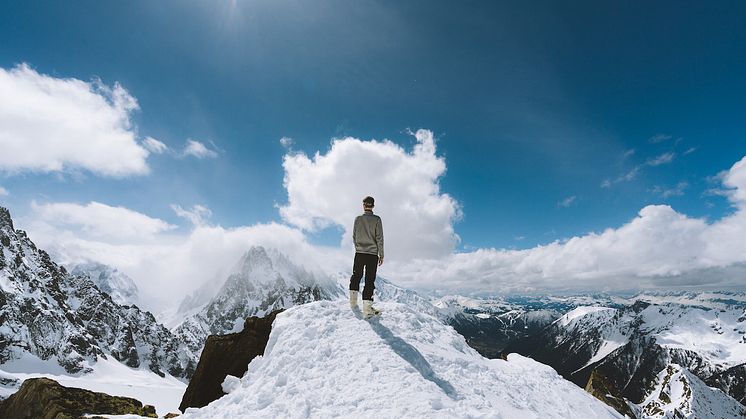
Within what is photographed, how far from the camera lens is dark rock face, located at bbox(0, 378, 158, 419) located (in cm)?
1208

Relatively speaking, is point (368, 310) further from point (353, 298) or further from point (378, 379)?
point (378, 379)

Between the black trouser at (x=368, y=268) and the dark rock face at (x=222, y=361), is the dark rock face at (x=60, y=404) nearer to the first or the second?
the dark rock face at (x=222, y=361)

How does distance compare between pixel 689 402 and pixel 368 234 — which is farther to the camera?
pixel 689 402

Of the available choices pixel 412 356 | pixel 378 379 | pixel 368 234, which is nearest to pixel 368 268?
pixel 368 234

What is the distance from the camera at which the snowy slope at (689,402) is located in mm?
157375

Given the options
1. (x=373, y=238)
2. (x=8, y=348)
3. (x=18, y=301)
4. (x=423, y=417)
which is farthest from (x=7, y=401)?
(x=18, y=301)

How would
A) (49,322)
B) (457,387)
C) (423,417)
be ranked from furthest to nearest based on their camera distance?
1. (49,322)
2. (457,387)
3. (423,417)

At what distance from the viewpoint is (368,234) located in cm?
1477

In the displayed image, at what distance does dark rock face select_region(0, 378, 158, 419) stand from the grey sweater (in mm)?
9853

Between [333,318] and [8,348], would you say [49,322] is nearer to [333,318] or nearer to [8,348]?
[8,348]

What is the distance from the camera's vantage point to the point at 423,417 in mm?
8000

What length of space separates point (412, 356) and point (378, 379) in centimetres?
210

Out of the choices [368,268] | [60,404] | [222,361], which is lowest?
[60,404]

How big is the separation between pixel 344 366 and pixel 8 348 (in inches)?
9388
